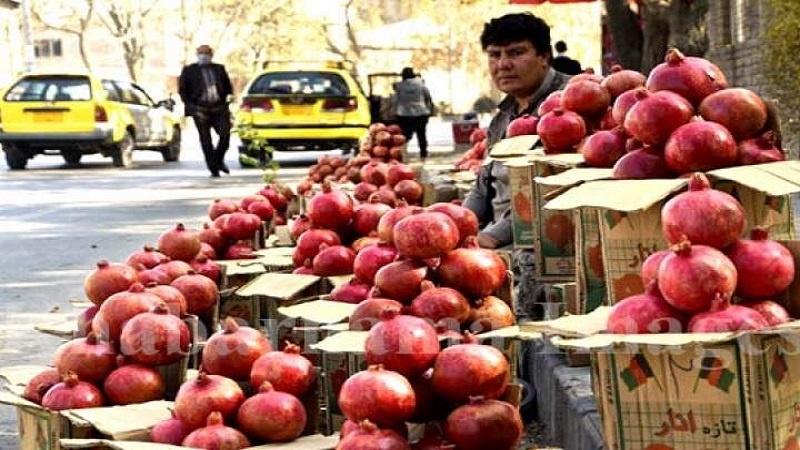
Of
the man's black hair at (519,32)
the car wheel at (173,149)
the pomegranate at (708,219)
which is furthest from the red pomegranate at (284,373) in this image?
the car wheel at (173,149)

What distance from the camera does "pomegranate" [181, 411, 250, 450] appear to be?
131 inches

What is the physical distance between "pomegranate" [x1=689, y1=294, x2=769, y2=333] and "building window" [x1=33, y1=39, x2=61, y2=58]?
7936 cm

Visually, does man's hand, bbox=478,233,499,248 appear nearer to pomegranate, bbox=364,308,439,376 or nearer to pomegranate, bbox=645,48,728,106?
pomegranate, bbox=645,48,728,106

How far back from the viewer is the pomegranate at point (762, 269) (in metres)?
3.07

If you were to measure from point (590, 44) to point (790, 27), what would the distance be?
40.9 metres

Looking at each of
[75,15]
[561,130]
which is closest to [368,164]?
[561,130]

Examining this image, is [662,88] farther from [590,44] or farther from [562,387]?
[590,44]

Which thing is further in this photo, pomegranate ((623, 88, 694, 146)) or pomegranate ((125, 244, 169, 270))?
pomegranate ((125, 244, 169, 270))

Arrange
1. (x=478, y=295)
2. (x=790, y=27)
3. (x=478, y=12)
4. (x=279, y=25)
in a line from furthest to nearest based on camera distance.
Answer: (x=279, y=25)
(x=478, y=12)
(x=790, y=27)
(x=478, y=295)

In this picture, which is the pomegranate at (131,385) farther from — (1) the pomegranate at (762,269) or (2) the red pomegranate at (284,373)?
(1) the pomegranate at (762,269)

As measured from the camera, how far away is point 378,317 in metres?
3.82

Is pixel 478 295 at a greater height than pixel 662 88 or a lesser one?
lesser

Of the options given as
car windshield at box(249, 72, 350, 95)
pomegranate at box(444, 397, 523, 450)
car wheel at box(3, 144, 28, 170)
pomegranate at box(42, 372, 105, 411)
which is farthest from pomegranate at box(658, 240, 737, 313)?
car wheel at box(3, 144, 28, 170)

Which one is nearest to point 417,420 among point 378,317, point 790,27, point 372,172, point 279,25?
point 378,317
